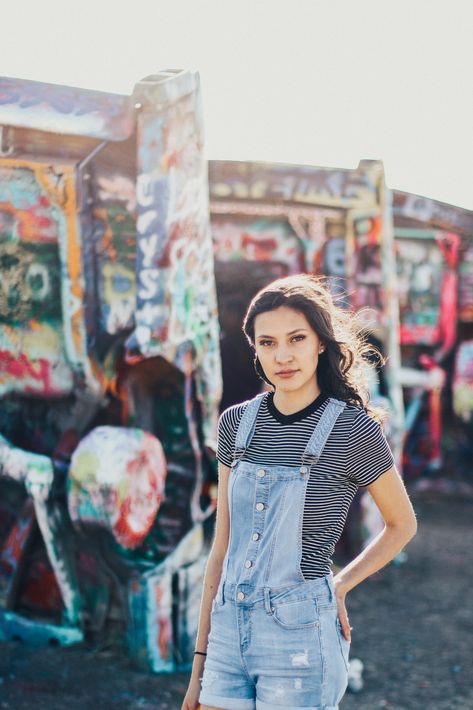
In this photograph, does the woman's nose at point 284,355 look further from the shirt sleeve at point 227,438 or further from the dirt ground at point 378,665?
the dirt ground at point 378,665

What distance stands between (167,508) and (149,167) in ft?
6.34

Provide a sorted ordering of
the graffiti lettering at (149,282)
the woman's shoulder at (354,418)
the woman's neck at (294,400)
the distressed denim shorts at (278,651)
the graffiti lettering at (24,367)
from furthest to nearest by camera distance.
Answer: the graffiti lettering at (24,367)
the graffiti lettering at (149,282)
the woman's neck at (294,400)
the woman's shoulder at (354,418)
the distressed denim shorts at (278,651)

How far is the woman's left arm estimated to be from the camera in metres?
2.20

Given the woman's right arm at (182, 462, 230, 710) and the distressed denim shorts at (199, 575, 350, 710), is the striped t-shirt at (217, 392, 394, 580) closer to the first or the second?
the distressed denim shorts at (199, 575, 350, 710)

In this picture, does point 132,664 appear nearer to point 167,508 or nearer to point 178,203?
point 167,508

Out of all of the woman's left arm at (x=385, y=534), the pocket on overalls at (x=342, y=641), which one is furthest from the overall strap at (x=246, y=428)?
the pocket on overalls at (x=342, y=641)

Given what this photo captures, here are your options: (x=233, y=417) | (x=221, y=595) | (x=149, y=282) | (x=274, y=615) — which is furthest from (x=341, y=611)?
(x=149, y=282)

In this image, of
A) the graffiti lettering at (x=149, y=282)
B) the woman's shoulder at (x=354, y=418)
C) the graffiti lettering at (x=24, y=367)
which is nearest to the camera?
the woman's shoulder at (x=354, y=418)

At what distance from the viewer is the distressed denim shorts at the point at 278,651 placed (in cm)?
208

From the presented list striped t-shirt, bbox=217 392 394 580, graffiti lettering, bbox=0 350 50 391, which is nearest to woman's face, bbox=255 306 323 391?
striped t-shirt, bbox=217 392 394 580

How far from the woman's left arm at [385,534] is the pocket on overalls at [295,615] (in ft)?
0.36

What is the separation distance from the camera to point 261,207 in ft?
25.7

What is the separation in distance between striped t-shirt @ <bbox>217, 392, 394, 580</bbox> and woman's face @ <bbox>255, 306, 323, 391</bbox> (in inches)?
4.2

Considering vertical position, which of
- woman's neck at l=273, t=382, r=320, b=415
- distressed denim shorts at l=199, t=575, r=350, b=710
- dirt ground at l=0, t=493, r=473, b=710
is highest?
woman's neck at l=273, t=382, r=320, b=415
